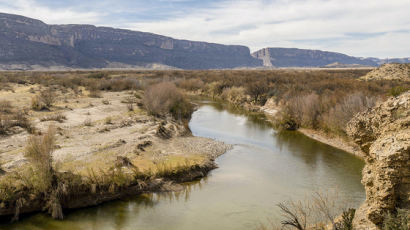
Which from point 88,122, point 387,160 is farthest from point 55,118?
point 387,160

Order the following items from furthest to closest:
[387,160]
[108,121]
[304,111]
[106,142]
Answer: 1. [304,111]
2. [108,121]
3. [106,142]
4. [387,160]

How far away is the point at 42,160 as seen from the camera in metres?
15.1

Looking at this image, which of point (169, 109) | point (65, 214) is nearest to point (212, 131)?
point (169, 109)

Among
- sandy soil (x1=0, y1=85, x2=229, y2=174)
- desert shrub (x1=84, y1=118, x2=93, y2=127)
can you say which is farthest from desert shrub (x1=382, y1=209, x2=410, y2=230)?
desert shrub (x1=84, y1=118, x2=93, y2=127)

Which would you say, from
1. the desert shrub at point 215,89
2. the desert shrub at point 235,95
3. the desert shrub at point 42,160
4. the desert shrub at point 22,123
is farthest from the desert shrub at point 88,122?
the desert shrub at point 215,89

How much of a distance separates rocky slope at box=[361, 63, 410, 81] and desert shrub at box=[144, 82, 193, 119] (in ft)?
133

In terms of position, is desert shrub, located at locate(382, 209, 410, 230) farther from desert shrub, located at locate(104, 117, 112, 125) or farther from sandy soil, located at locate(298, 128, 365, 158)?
desert shrub, located at locate(104, 117, 112, 125)

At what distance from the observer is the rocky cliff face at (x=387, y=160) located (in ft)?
28.4

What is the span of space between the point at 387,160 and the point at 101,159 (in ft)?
52.1

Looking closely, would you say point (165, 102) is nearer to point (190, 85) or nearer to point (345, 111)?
point (345, 111)

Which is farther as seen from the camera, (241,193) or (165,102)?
(165,102)

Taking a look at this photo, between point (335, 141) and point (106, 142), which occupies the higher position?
point (335, 141)

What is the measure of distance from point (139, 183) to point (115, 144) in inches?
270

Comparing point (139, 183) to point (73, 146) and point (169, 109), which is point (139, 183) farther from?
point (169, 109)
